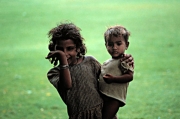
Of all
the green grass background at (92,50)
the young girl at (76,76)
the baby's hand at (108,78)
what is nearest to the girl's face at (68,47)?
the young girl at (76,76)

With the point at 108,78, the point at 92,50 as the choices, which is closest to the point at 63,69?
the point at 108,78

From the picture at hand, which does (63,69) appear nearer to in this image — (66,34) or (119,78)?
(66,34)

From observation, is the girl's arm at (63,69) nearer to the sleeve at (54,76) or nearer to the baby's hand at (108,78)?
the sleeve at (54,76)

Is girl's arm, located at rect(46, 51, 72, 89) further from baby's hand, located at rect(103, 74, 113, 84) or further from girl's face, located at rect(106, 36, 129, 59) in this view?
girl's face, located at rect(106, 36, 129, 59)

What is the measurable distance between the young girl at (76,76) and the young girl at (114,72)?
4cm

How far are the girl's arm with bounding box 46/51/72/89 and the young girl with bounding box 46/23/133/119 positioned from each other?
11mm

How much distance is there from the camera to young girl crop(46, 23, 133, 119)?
7.00 feet

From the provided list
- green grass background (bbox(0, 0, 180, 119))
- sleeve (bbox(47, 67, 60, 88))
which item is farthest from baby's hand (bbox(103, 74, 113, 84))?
green grass background (bbox(0, 0, 180, 119))

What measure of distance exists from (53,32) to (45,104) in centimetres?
348

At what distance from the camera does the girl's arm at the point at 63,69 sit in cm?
205

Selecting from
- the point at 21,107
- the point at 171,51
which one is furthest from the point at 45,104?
the point at 171,51

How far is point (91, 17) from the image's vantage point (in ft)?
39.0

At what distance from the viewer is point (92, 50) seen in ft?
28.1

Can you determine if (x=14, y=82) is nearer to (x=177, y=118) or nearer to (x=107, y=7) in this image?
(x=177, y=118)
